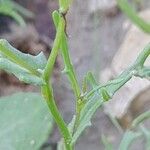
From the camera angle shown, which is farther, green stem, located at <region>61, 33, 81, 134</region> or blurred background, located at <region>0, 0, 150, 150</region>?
blurred background, located at <region>0, 0, 150, 150</region>

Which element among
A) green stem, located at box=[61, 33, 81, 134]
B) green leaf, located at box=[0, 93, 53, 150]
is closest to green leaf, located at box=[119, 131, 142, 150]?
green leaf, located at box=[0, 93, 53, 150]

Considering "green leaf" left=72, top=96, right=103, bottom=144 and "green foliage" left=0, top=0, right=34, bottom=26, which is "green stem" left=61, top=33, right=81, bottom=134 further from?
"green foliage" left=0, top=0, right=34, bottom=26

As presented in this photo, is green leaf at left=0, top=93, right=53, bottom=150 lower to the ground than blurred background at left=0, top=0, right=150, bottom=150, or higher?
lower

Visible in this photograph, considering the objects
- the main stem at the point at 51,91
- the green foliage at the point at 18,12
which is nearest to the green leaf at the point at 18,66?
the main stem at the point at 51,91

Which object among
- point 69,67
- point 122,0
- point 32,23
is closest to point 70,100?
point 32,23

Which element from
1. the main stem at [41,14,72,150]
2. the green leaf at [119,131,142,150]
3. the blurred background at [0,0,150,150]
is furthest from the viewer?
the blurred background at [0,0,150,150]

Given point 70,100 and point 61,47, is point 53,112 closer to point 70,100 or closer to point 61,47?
point 61,47

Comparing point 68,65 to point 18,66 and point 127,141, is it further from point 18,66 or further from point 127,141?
point 127,141

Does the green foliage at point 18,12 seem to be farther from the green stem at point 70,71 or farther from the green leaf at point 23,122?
the green stem at point 70,71
